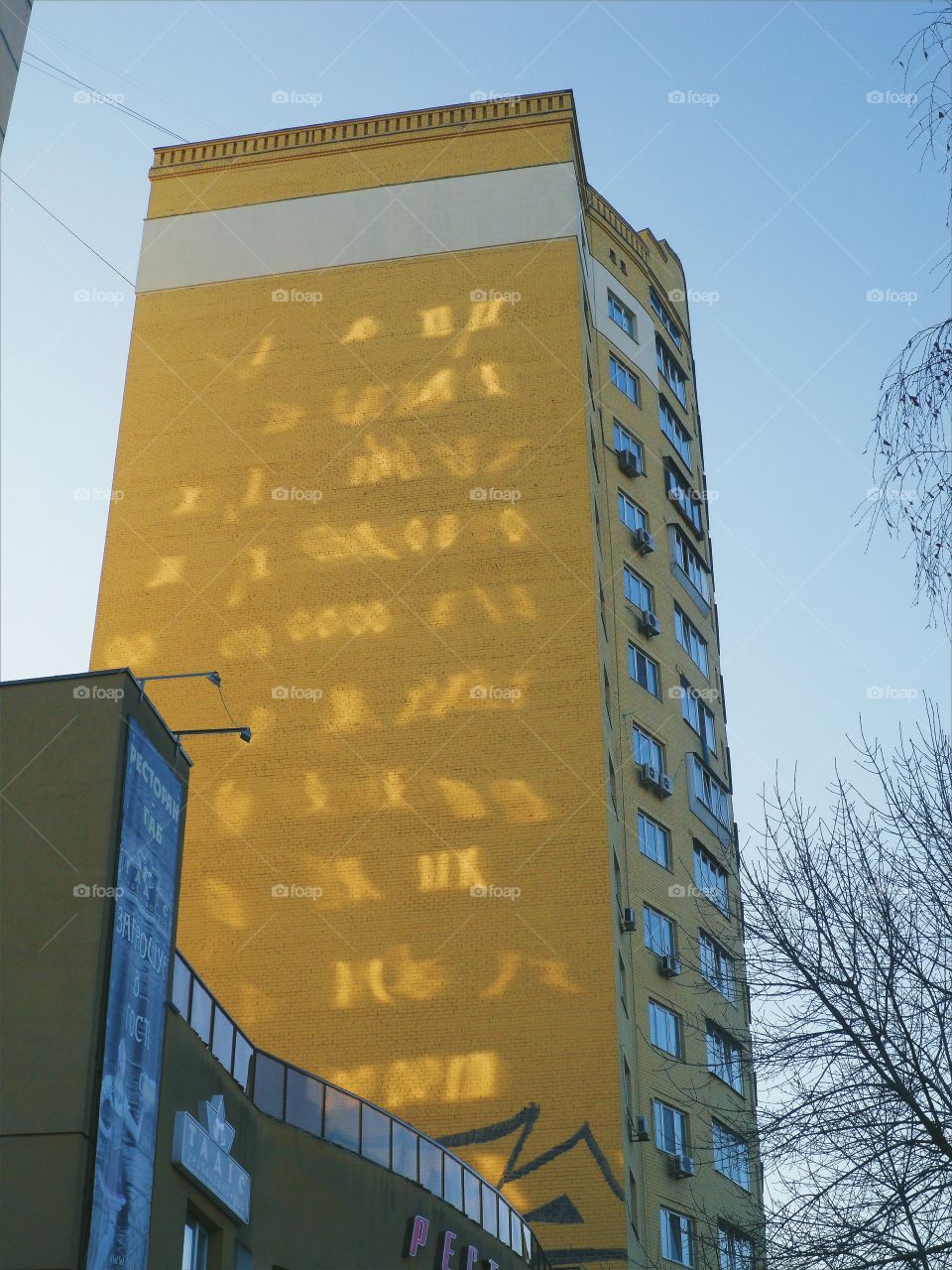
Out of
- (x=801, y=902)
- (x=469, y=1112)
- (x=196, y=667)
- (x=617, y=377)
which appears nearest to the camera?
(x=801, y=902)

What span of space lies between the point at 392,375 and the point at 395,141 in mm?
7830

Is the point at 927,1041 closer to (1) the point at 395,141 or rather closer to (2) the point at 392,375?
(2) the point at 392,375

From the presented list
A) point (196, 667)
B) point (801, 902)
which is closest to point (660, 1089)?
point (196, 667)

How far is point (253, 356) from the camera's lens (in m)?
40.3

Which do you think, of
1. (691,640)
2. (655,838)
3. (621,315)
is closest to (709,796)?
(691,640)

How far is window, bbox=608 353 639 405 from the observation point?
4487 centimetres

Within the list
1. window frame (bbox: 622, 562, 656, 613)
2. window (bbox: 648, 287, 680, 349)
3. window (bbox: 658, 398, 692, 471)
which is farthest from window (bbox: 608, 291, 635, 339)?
window frame (bbox: 622, 562, 656, 613)

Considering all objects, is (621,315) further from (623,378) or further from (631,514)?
(631,514)

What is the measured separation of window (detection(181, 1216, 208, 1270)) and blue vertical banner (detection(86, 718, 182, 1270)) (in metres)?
2.05

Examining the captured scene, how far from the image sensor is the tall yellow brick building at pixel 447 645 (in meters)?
31.2

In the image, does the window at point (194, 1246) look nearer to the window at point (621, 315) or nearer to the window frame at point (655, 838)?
the window frame at point (655, 838)

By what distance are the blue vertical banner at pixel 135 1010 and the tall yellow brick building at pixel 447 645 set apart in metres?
15.4

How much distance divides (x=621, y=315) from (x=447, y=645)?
51.8 ft

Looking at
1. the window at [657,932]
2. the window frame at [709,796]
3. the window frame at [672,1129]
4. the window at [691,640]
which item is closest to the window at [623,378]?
Answer: the window at [691,640]
